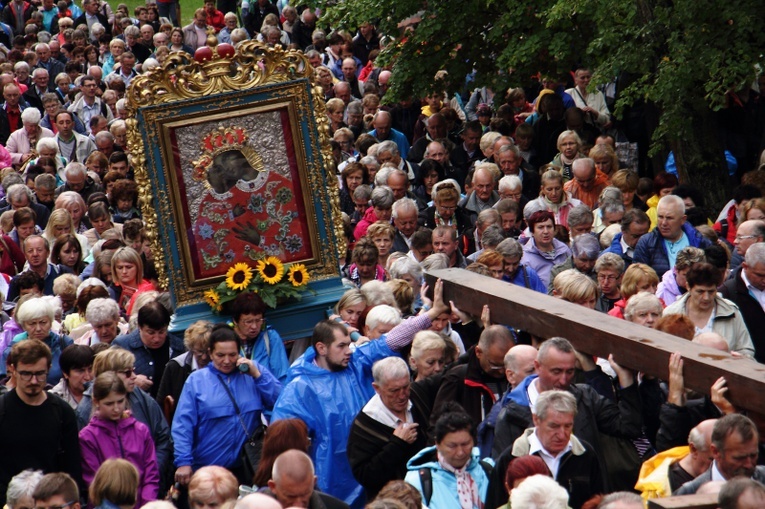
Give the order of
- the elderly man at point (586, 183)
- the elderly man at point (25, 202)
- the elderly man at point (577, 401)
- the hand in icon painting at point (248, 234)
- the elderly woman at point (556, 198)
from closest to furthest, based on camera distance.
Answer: the elderly man at point (577, 401) → the hand in icon painting at point (248, 234) → the elderly woman at point (556, 198) → the elderly man at point (586, 183) → the elderly man at point (25, 202)

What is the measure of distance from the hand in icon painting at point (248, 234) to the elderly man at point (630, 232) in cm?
309

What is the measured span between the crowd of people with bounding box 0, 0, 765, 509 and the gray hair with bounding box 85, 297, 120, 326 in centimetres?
2

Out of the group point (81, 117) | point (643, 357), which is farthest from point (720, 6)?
point (81, 117)

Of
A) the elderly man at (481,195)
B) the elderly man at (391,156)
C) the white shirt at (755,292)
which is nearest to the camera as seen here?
the white shirt at (755,292)

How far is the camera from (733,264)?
1248cm

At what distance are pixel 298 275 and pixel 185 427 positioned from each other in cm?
224

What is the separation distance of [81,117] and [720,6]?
1155 cm

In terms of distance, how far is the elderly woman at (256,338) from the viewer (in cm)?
1112

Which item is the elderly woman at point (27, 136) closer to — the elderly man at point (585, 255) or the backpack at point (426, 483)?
the elderly man at point (585, 255)

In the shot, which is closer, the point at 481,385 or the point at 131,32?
the point at 481,385

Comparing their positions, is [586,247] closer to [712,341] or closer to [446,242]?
[446,242]

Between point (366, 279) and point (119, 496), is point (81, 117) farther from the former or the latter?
point (119, 496)

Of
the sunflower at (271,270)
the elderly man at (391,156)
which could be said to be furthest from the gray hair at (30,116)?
the sunflower at (271,270)

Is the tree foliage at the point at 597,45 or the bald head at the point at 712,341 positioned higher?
the tree foliage at the point at 597,45
